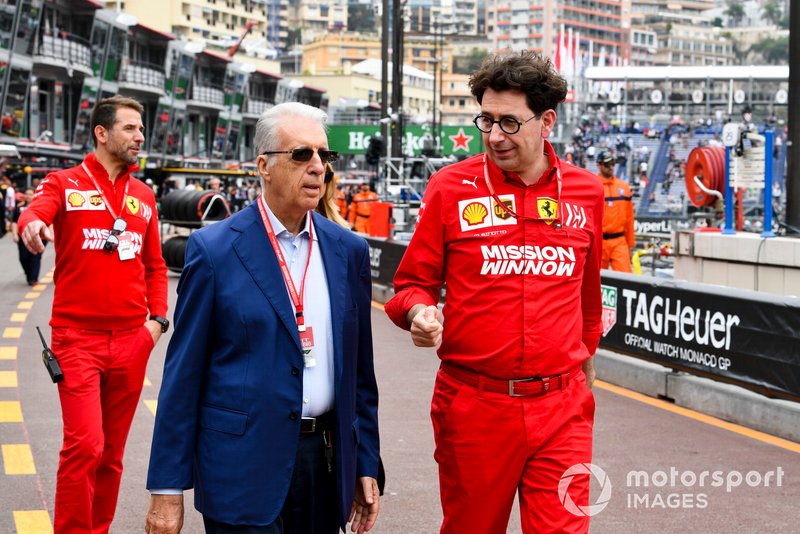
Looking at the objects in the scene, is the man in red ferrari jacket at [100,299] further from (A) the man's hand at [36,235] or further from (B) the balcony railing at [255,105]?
(B) the balcony railing at [255,105]

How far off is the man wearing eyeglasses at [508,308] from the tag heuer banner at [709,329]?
4.91m

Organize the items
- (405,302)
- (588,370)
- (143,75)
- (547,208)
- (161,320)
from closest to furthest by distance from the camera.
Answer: (405,302)
(547,208)
(588,370)
(161,320)
(143,75)

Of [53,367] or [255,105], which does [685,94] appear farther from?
[53,367]

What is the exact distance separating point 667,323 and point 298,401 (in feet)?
23.6

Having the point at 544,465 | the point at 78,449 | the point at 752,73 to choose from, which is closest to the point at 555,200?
the point at 544,465

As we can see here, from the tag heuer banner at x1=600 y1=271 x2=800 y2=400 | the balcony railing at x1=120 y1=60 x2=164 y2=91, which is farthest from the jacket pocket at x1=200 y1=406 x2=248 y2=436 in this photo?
the balcony railing at x1=120 y1=60 x2=164 y2=91

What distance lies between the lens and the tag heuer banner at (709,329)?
8938 millimetres

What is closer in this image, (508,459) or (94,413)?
(508,459)

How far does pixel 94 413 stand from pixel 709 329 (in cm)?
567

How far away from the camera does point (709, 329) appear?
32.1 ft

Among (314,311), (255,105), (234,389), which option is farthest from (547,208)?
(255,105)

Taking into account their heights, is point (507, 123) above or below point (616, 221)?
above

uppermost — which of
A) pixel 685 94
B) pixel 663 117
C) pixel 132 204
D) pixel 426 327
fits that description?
pixel 685 94

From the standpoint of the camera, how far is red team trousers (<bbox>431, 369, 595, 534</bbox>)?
4.11 metres
